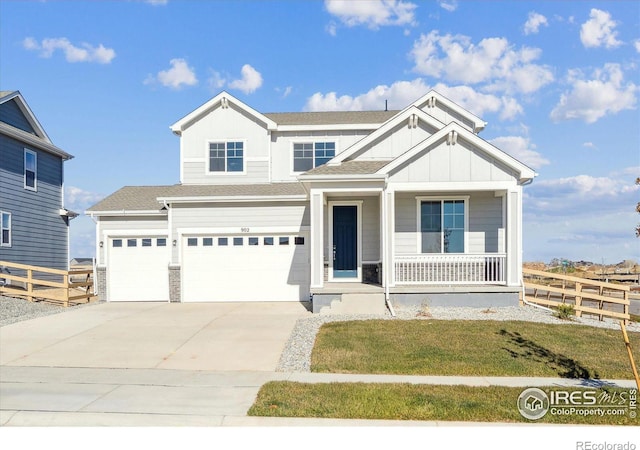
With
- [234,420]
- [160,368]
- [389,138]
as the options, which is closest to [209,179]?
[389,138]

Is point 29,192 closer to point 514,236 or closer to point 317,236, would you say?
point 317,236

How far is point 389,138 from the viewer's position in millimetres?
16469

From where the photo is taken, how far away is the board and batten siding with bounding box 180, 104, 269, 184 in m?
18.3

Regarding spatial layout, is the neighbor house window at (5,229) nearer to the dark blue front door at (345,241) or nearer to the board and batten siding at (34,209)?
the board and batten siding at (34,209)

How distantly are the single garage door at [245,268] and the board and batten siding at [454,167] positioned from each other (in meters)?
4.41

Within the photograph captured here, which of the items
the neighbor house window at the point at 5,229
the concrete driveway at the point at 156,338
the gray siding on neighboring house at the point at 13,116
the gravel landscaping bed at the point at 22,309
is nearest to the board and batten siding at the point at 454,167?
the concrete driveway at the point at 156,338

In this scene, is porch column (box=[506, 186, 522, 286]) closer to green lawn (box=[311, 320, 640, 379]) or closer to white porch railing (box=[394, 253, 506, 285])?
white porch railing (box=[394, 253, 506, 285])

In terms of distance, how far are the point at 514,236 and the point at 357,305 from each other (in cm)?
503

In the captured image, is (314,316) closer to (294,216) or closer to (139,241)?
(294,216)

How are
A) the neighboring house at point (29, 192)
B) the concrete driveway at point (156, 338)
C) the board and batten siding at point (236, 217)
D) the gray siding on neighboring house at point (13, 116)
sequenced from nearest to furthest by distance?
the concrete driveway at point (156, 338), the board and batten siding at point (236, 217), the neighboring house at point (29, 192), the gray siding on neighboring house at point (13, 116)

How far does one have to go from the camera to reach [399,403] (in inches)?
251

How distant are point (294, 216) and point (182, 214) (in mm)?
3822

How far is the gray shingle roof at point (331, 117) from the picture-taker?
1891cm

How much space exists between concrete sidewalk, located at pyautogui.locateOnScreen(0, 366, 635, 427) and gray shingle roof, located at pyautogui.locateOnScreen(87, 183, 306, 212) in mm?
8902
